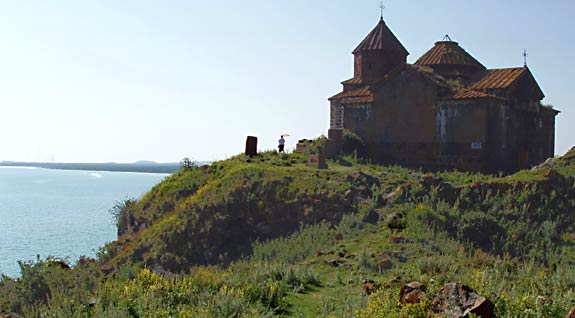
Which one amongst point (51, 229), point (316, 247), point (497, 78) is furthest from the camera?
point (51, 229)

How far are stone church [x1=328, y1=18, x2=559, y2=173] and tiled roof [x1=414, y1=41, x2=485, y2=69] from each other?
5 centimetres

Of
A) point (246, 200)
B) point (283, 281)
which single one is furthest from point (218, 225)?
point (283, 281)

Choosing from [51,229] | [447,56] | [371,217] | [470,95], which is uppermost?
[447,56]

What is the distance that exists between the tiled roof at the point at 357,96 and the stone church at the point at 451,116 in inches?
2.4

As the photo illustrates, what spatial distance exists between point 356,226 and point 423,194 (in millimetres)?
3399

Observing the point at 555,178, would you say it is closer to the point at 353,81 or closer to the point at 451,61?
the point at 451,61

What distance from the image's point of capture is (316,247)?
1764 centimetres

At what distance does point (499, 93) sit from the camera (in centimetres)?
3069

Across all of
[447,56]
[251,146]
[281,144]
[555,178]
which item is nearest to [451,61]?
[447,56]

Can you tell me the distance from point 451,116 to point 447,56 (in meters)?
5.44

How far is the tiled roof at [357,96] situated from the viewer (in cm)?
3425

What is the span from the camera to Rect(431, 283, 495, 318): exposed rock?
805 cm

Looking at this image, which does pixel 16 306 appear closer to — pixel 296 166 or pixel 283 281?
pixel 283 281

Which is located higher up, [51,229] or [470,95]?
[470,95]
